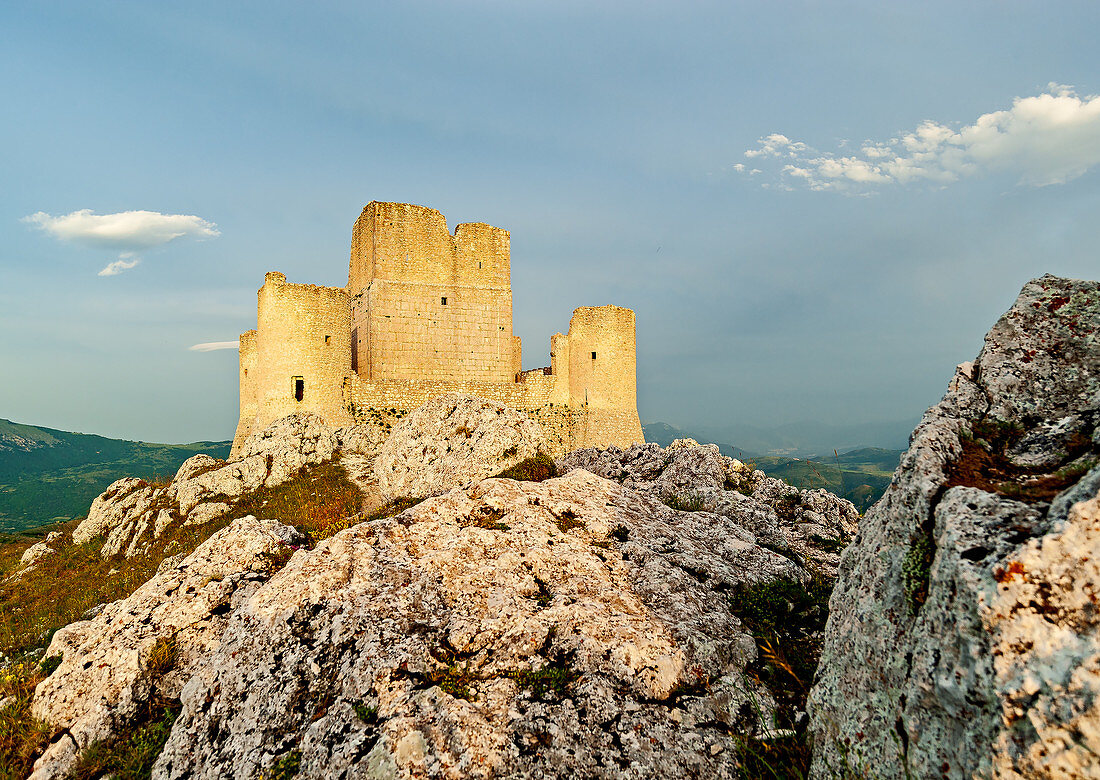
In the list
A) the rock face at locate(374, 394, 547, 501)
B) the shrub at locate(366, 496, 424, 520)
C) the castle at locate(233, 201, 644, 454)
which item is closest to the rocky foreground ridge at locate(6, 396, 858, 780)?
the shrub at locate(366, 496, 424, 520)

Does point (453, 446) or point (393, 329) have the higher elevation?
point (393, 329)

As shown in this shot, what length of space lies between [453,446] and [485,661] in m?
8.13

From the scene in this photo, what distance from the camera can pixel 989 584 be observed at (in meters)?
2.86

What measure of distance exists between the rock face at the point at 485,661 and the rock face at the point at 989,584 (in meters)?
1.52

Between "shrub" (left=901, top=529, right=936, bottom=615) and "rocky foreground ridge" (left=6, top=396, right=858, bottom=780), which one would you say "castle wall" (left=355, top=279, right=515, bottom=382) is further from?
"shrub" (left=901, top=529, right=936, bottom=615)

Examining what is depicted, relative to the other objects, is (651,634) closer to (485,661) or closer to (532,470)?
(485,661)

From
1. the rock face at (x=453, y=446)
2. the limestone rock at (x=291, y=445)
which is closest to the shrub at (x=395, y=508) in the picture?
the rock face at (x=453, y=446)

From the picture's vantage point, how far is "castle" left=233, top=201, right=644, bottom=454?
2611cm

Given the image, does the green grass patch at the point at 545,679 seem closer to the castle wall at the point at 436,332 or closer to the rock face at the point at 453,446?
the rock face at the point at 453,446

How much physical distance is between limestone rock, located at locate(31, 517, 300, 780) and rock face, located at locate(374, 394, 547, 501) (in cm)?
400

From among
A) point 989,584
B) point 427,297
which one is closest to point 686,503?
point 989,584

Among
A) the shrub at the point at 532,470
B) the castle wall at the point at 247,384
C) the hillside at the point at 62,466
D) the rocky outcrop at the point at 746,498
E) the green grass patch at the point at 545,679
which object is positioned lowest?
the hillside at the point at 62,466

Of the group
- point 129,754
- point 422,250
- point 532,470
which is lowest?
point 129,754

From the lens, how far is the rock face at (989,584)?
8.43ft
